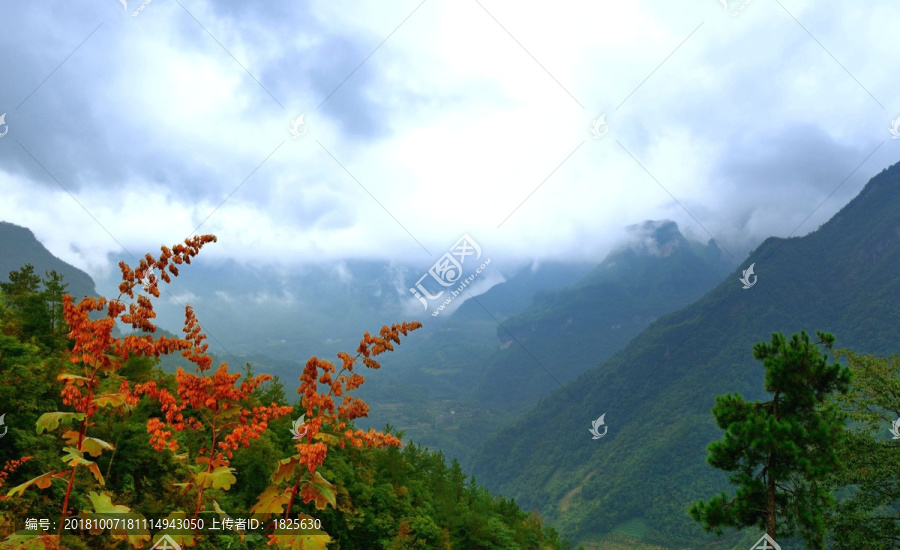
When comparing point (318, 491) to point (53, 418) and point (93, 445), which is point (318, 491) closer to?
point (93, 445)

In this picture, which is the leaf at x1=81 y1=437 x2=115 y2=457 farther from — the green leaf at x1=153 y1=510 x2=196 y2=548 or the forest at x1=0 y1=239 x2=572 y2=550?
the green leaf at x1=153 y1=510 x2=196 y2=548

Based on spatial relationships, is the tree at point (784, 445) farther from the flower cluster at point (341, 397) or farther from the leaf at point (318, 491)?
the leaf at point (318, 491)

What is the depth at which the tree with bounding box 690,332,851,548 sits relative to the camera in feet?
30.2

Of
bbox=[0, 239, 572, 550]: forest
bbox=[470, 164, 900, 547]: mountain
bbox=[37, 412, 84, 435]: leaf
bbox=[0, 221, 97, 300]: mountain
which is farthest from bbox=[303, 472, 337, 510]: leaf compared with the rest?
bbox=[0, 221, 97, 300]: mountain

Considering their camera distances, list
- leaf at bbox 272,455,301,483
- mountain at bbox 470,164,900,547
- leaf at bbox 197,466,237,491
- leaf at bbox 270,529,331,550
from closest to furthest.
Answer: leaf at bbox 197,466,237,491 < leaf at bbox 270,529,331,550 < leaf at bbox 272,455,301,483 < mountain at bbox 470,164,900,547

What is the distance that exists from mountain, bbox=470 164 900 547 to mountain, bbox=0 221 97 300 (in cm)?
17187

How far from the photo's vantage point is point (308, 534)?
3201mm

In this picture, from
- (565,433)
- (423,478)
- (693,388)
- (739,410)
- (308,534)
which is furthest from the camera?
(565,433)

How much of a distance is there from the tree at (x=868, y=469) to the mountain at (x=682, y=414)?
121m

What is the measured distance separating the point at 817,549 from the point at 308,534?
465 inches

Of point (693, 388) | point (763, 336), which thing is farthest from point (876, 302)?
point (693, 388)

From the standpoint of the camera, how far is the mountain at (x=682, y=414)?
12562 cm

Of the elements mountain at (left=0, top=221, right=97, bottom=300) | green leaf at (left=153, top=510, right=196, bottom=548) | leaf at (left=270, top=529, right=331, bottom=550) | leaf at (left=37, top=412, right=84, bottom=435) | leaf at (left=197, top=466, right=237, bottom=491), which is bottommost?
leaf at (left=270, top=529, right=331, bottom=550)

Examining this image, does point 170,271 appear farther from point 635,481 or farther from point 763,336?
point 763,336
